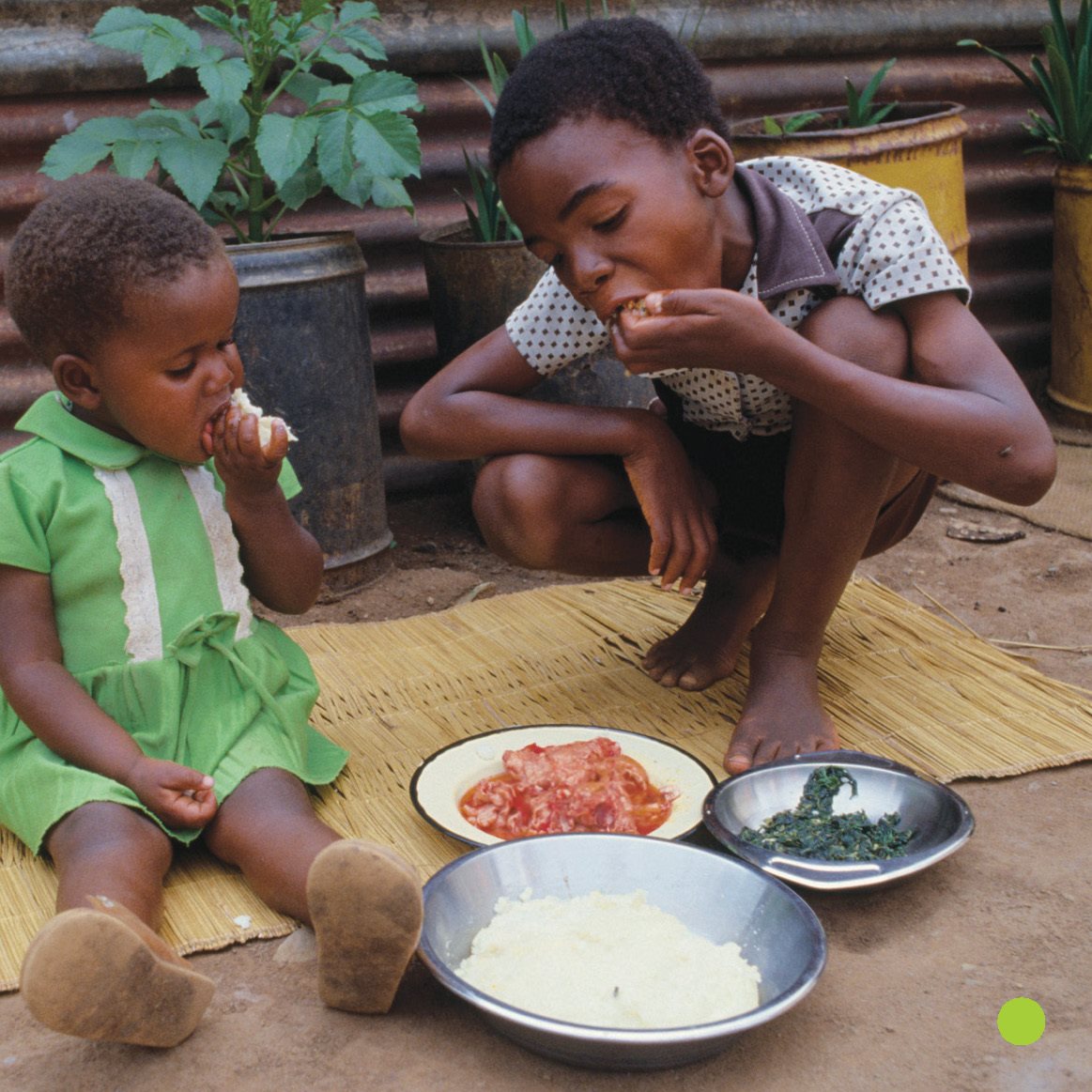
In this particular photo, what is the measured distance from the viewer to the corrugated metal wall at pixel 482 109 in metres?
3.37

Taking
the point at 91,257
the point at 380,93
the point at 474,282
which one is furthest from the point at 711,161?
the point at 474,282

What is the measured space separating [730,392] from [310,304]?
124cm

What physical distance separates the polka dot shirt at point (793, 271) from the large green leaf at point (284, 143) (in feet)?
2.56

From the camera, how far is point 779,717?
7.13ft

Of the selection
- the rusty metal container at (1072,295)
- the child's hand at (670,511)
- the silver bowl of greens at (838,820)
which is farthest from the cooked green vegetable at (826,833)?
the rusty metal container at (1072,295)

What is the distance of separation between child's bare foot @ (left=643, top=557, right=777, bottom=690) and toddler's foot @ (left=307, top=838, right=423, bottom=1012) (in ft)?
3.67

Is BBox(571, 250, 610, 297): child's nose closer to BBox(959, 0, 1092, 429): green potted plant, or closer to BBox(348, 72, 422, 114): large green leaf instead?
BBox(348, 72, 422, 114): large green leaf

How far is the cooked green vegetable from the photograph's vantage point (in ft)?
5.85

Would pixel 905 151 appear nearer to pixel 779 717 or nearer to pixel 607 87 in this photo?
pixel 607 87

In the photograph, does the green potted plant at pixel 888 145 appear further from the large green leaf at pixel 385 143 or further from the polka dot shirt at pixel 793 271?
the polka dot shirt at pixel 793 271

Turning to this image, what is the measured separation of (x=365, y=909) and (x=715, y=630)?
4.14ft

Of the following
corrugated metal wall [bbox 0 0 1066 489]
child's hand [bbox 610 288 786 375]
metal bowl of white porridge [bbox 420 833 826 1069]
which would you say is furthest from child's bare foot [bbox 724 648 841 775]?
corrugated metal wall [bbox 0 0 1066 489]

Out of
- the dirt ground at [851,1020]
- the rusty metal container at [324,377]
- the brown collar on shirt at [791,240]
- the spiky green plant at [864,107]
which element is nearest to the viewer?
the dirt ground at [851,1020]

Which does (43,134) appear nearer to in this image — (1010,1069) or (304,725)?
(304,725)
